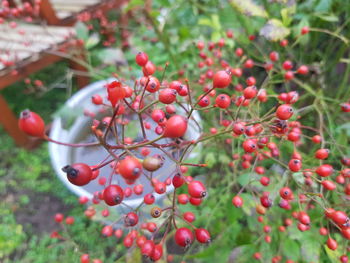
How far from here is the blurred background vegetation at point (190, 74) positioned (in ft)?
3.50

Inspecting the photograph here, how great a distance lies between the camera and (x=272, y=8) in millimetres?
1363

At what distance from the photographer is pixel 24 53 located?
1928 mm

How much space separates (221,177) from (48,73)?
192 cm

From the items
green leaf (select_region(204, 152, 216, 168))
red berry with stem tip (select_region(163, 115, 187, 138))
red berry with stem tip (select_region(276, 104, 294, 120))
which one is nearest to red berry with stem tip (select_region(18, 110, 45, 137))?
red berry with stem tip (select_region(163, 115, 187, 138))

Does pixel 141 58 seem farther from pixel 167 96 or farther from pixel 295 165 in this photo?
pixel 295 165

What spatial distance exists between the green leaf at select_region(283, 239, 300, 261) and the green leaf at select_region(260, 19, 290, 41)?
77 cm

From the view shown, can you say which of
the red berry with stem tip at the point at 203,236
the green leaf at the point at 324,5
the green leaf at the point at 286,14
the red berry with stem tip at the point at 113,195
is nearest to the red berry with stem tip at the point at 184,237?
the red berry with stem tip at the point at 203,236

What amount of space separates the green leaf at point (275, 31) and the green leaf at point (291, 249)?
768 millimetres

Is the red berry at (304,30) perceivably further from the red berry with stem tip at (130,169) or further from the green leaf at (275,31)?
the red berry with stem tip at (130,169)

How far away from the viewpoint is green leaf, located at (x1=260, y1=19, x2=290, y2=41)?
109cm

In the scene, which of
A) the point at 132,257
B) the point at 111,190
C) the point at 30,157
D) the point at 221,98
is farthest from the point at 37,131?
the point at 30,157

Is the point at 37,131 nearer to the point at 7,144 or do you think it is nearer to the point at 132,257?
the point at 132,257

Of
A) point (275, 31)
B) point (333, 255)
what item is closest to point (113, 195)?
point (333, 255)

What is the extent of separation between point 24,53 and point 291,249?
77.2 inches
